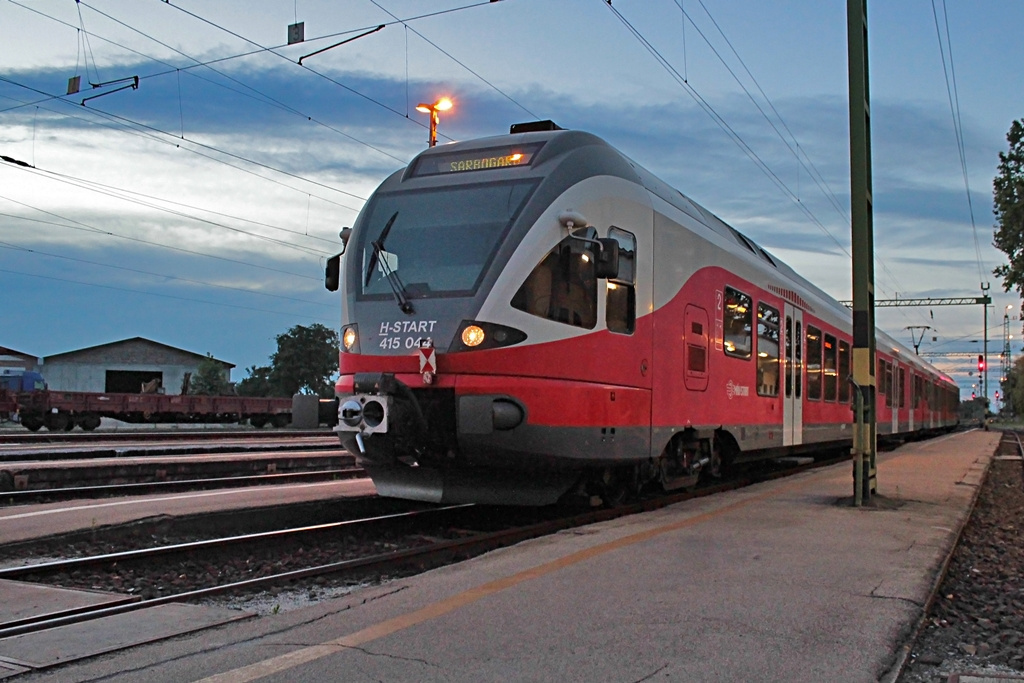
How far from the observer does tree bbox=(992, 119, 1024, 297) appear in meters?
33.0

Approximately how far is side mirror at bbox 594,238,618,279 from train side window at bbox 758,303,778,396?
4970 millimetres

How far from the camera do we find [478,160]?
29.9ft

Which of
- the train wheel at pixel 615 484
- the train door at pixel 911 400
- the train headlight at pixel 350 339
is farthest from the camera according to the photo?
the train door at pixel 911 400

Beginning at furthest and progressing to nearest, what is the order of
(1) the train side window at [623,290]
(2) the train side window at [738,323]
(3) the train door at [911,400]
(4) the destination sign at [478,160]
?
(3) the train door at [911,400]
(2) the train side window at [738,323]
(4) the destination sign at [478,160]
(1) the train side window at [623,290]

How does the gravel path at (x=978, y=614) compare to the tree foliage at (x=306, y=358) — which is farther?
the tree foliage at (x=306, y=358)

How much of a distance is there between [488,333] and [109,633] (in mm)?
3896

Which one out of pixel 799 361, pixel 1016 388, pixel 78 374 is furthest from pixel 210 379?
pixel 1016 388

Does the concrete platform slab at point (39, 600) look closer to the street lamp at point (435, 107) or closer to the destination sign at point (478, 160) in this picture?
the destination sign at point (478, 160)

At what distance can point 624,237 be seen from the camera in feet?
29.8

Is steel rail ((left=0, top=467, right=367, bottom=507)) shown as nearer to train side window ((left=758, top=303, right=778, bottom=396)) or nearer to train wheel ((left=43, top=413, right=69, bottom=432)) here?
train side window ((left=758, top=303, right=778, bottom=396))

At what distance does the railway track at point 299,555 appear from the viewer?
6.44m

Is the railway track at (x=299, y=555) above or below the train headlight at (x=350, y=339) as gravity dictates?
below

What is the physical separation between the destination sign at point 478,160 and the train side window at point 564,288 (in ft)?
3.32

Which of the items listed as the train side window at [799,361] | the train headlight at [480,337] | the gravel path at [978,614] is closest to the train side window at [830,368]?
the train side window at [799,361]
